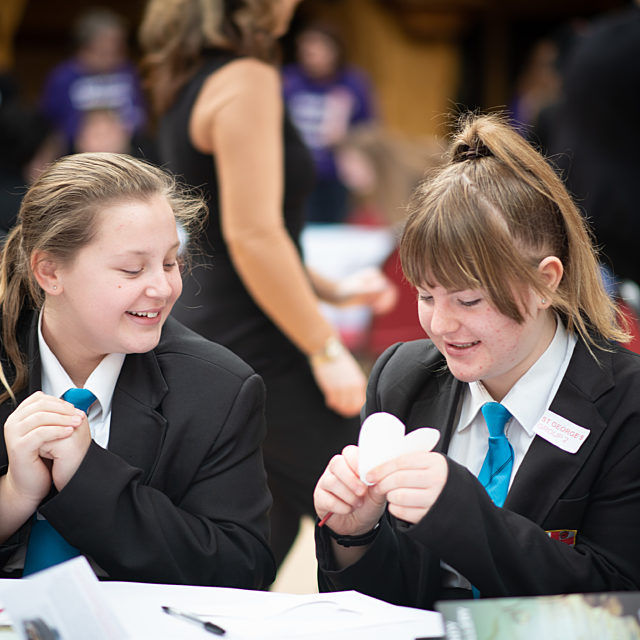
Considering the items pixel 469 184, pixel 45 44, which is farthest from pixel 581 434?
pixel 45 44

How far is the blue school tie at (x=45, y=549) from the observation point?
161 centimetres

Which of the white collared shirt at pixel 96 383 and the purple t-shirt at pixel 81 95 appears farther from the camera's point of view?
the purple t-shirt at pixel 81 95

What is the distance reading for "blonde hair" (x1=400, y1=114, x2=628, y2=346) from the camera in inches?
58.9

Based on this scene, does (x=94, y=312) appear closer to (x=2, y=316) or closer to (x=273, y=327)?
(x=2, y=316)

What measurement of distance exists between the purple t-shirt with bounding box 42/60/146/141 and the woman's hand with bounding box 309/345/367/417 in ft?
17.2

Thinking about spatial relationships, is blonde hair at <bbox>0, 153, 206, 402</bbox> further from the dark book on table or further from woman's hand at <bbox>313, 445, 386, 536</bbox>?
the dark book on table

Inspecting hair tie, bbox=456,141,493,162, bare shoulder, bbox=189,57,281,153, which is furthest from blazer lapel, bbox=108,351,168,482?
bare shoulder, bbox=189,57,281,153

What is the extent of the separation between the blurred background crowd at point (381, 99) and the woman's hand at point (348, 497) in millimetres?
690

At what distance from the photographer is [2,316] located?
1794 mm

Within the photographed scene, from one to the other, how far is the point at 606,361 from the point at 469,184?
349mm

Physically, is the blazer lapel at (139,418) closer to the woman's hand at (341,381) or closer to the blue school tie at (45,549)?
the blue school tie at (45,549)


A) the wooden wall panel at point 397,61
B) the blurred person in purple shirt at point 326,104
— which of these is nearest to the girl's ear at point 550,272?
the blurred person in purple shirt at point 326,104

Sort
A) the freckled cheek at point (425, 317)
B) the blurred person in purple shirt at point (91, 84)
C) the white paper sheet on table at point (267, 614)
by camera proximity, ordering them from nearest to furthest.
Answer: the white paper sheet on table at point (267, 614)
the freckled cheek at point (425, 317)
the blurred person in purple shirt at point (91, 84)

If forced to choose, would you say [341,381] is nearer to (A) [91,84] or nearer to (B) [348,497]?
(B) [348,497]
